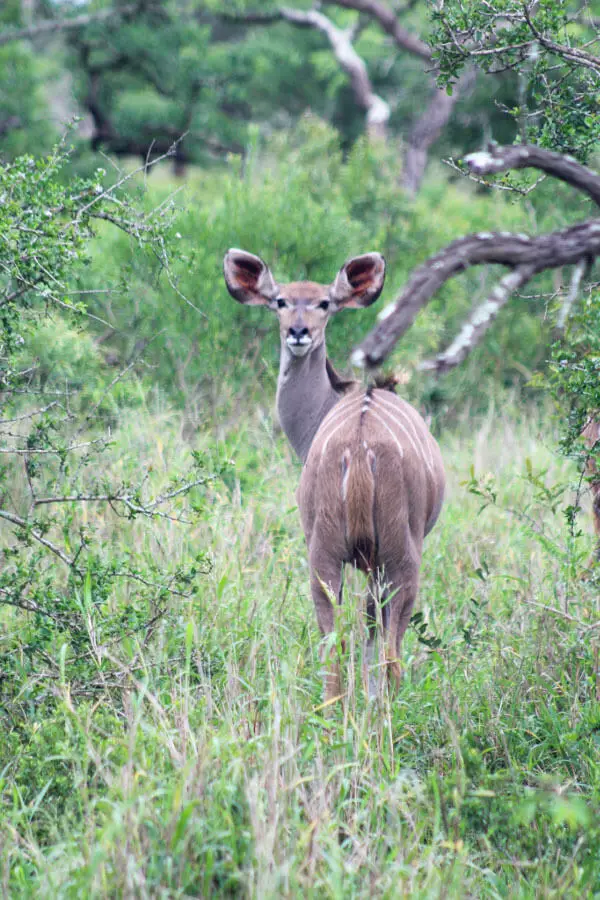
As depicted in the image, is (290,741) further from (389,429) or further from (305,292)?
(305,292)

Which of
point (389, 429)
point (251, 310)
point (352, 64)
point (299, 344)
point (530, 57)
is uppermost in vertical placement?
point (530, 57)

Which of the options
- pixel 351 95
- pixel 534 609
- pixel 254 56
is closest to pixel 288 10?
pixel 254 56

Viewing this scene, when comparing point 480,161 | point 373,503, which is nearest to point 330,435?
point 373,503

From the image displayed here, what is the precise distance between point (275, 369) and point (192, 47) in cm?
1289

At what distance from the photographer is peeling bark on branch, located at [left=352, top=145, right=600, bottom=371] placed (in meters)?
2.35

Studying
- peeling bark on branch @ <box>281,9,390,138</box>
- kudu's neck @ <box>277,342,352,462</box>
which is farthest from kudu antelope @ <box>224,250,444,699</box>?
peeling bark on branch @ <box>281,9,390,138</box>

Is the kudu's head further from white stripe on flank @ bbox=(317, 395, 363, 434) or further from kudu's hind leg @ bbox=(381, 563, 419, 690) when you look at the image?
kudu's hind leg @ bbox=(381, 563, 419, 690)

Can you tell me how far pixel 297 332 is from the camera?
517cm

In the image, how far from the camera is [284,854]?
2715 mm

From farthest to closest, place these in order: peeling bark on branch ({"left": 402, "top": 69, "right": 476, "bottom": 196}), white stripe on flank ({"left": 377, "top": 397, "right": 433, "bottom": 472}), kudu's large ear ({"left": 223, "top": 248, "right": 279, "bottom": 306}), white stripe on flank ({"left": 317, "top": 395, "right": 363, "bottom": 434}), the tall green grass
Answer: peeling bark on branch ({"left": 402, "top": 69, "right": 476, "bottom": 196})
kudu's large ear ({"left": 223, "top": 248, "right": 279, "bottom": 306})
white stripe on flank ({"left": 317, "top": 395, "right": 363, "bottom": 434})
white stripe on flank ({"left": 377, "top": 397, "right": 433, "bottom": 472})
the tall green grass

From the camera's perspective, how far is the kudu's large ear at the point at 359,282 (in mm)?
5367

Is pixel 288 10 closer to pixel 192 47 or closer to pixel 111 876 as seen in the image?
pixel 192 47

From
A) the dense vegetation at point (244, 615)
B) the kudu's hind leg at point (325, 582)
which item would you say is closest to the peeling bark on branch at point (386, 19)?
the dense vegetation at point (244, 615)

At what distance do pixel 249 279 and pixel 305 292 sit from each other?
1.10 ft
